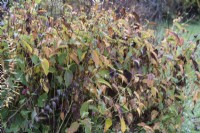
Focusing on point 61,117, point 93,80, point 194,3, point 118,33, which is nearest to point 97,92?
point 93,80

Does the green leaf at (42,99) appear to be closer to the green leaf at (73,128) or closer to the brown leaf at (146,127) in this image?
the green leaf at (73,128)

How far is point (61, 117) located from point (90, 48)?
0.50 meters

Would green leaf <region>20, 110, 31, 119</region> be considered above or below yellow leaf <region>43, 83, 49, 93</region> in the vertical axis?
below

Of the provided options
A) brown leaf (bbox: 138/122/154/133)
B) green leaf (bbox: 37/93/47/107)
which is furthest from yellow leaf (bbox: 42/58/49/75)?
brown leaf (bbox: 138/122/154/133)

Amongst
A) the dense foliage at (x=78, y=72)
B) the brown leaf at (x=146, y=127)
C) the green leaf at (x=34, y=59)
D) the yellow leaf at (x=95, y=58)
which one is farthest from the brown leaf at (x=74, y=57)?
the brown leaf at (x=146, y=127)

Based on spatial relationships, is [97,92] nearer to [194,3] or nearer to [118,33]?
[118,33]

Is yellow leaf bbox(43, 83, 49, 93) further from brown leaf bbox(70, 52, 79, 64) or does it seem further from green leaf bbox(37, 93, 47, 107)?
brown leaf bbox(70, 52, 79, 64)

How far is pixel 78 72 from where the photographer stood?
119 inches

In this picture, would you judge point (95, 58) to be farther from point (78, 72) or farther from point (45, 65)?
point (45, 65)

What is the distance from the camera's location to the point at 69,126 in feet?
10.4

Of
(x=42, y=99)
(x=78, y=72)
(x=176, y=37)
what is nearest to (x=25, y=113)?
(x=42, y=99)

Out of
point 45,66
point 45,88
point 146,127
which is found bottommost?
point 146,127

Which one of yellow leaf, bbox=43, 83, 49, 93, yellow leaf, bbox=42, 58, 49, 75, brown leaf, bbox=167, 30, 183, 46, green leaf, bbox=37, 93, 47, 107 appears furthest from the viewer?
brown leaf, bbox=167, 30, 183, 46

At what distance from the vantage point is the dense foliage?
285 cm
